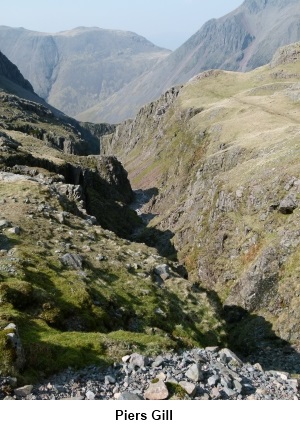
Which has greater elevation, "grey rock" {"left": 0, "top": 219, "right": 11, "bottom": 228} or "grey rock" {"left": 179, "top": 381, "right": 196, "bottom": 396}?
"grey rock" {"left": 0, "top": 219, "right": 11, "bottom": 228}

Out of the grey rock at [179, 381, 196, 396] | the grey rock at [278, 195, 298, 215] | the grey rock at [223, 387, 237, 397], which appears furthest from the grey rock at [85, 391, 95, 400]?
the grey rock at [278, 195, 298, 215]

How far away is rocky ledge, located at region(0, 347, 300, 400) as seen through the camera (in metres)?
15.4

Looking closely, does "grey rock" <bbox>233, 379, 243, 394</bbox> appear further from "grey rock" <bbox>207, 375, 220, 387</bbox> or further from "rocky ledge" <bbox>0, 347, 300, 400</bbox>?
"grey rock" <bbox>207, 375, 220, 387</bbox>

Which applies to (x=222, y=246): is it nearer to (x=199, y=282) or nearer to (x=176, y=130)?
(x=199, y=282)

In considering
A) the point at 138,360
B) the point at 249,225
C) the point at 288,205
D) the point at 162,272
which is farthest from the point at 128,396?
the point at 249,225

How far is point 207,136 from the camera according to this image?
449 feet

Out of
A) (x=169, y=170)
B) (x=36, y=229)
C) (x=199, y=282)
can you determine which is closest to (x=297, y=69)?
(x=169, y=170)

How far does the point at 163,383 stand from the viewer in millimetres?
15875

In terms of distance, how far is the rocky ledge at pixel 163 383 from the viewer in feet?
50.4

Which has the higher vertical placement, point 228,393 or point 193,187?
point 228,393

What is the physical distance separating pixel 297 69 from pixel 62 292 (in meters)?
198

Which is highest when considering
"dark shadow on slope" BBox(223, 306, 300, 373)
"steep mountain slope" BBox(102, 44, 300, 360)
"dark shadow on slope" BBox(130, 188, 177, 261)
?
"steep mountain slope" BBox(102, 44, 300, 360)

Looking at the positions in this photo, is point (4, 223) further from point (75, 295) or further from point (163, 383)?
point (163, 383)

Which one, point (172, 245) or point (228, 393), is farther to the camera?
point (172, 245)
